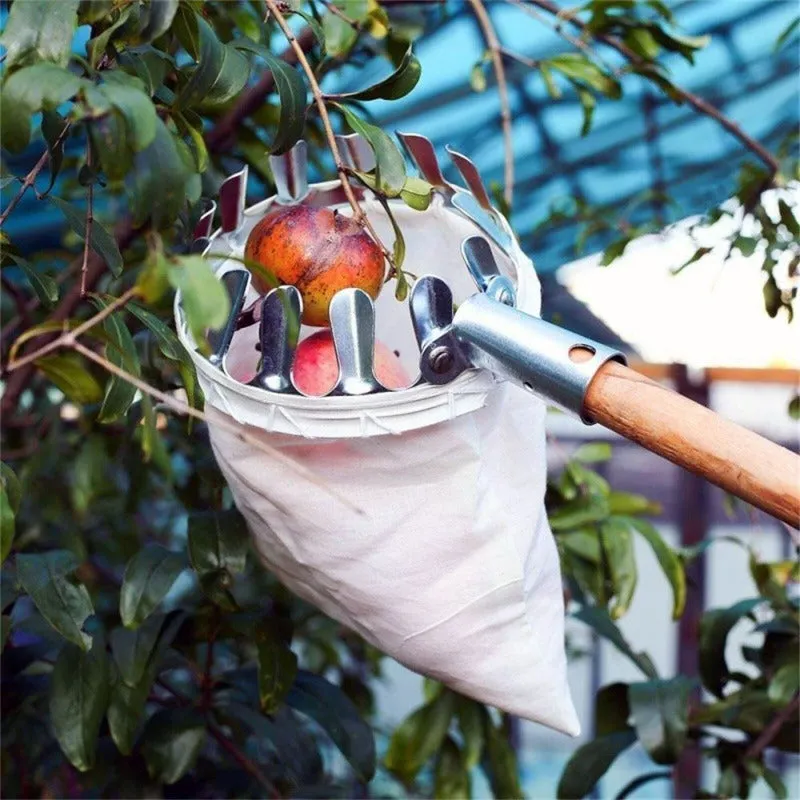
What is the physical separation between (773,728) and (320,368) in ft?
2.38

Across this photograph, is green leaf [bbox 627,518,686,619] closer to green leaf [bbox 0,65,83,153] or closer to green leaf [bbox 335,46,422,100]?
green leaf [bbox 335,46,422,100]

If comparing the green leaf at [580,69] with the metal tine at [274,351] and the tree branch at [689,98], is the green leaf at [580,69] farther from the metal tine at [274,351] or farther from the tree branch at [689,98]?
the metal tine at [274,351]

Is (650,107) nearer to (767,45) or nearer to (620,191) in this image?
(767,45)

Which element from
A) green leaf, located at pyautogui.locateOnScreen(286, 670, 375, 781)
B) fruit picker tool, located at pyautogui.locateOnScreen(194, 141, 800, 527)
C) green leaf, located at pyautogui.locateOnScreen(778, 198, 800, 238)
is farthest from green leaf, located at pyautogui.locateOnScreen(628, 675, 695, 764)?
fruit picker tool, located at pyautogui.locateOnScreen(194, 141, 800, 527)

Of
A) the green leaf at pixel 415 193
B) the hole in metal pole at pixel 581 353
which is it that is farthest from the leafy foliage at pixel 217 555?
the hole in metal pole at pixel 581 353

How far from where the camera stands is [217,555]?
3.17ft

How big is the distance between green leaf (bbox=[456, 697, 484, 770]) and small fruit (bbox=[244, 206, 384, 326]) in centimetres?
57

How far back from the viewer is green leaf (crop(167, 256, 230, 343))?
486 millimetres

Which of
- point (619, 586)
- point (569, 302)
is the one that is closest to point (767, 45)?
point (569, 302)

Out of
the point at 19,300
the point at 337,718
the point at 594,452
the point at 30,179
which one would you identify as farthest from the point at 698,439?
the point at 19,300

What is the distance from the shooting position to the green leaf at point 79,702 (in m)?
0.98

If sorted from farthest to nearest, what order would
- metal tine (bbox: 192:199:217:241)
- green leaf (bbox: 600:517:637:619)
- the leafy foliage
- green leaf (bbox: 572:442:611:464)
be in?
green leaf (bbox: 572:442:611:464)
green leaf (bbox: 600:517:637:619)
metal tine (bbox: 192:199:217:241)
the leafy foliage

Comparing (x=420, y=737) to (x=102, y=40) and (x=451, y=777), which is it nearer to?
(x=451, y=777)

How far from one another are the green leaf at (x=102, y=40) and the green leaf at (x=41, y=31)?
0.03 m
